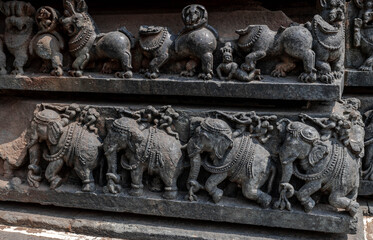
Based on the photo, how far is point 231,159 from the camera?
3230 millimetres

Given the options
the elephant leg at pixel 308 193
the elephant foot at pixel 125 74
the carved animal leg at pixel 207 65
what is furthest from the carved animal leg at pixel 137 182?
the elephant leg at pixel 308 193

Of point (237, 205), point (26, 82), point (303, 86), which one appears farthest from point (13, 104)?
point (303, 86)

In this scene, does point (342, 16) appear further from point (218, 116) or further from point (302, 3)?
point (218, 116)

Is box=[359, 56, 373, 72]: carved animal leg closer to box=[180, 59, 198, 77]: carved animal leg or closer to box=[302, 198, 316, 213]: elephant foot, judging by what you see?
box=[302, 198, 316, 213]: elephant foot

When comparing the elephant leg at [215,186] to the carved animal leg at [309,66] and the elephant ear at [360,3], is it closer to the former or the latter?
the carved animal leg at [309,66]

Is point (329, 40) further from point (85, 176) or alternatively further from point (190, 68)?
point (85, 176)

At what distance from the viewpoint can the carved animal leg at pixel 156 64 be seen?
3.43 meters

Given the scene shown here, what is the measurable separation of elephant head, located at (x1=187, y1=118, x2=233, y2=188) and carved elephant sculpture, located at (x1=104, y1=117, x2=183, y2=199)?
0.48 feet

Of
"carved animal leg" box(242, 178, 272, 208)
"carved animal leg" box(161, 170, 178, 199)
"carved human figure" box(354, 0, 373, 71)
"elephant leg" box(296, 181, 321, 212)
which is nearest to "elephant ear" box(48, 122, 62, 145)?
"carved animal leg" box(161, 170, 178, 199)

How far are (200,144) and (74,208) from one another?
4.72 feet

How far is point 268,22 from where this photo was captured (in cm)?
363

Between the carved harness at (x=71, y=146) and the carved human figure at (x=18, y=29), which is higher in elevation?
the carved human figure at (x=18, y=29)

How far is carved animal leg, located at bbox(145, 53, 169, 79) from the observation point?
3.43 meters

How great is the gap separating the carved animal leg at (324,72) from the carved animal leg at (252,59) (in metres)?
0.45
